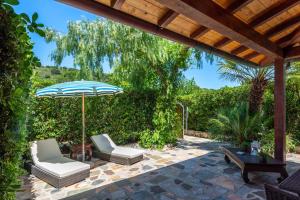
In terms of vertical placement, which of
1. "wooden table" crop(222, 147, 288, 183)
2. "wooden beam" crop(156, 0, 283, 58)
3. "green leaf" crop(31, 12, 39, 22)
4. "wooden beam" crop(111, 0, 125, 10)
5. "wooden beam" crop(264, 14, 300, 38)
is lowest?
"wooden table" crop(222, 147, 288, 183)

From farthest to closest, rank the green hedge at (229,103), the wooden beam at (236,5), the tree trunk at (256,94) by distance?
the tree trunk at (256,94) < the green hedge at (229,103) < the wooden beam at (236,5)

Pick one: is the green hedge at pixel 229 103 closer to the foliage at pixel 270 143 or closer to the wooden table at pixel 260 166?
the foliage at pixel 270 143

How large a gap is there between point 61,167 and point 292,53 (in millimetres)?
6635

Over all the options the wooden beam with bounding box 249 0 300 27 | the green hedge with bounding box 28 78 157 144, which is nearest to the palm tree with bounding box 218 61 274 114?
the green hedge with bounding box 28 78 157 144

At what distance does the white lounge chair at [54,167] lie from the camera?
5043 millimetres

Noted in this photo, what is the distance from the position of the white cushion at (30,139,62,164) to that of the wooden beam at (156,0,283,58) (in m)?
5.44

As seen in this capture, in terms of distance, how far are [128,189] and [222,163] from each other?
3.47 m

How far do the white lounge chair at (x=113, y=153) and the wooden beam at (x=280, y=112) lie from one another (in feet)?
13.3

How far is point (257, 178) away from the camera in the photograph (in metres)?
5.51

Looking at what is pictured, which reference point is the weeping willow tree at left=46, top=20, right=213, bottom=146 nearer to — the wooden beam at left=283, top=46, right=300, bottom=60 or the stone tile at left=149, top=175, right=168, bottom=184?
the stone tile at left=149, top=175, right=168, bottom=184

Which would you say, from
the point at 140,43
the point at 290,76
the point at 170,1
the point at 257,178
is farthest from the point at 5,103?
the point at 290,76

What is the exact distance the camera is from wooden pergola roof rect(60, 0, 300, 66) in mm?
2873

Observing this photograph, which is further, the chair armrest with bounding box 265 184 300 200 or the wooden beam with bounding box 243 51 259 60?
the wooden beam with bounding box 243 51 259 60

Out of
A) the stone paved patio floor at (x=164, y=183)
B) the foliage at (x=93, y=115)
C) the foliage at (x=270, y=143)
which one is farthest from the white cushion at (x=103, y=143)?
the foliage at (x=270, y=143)
